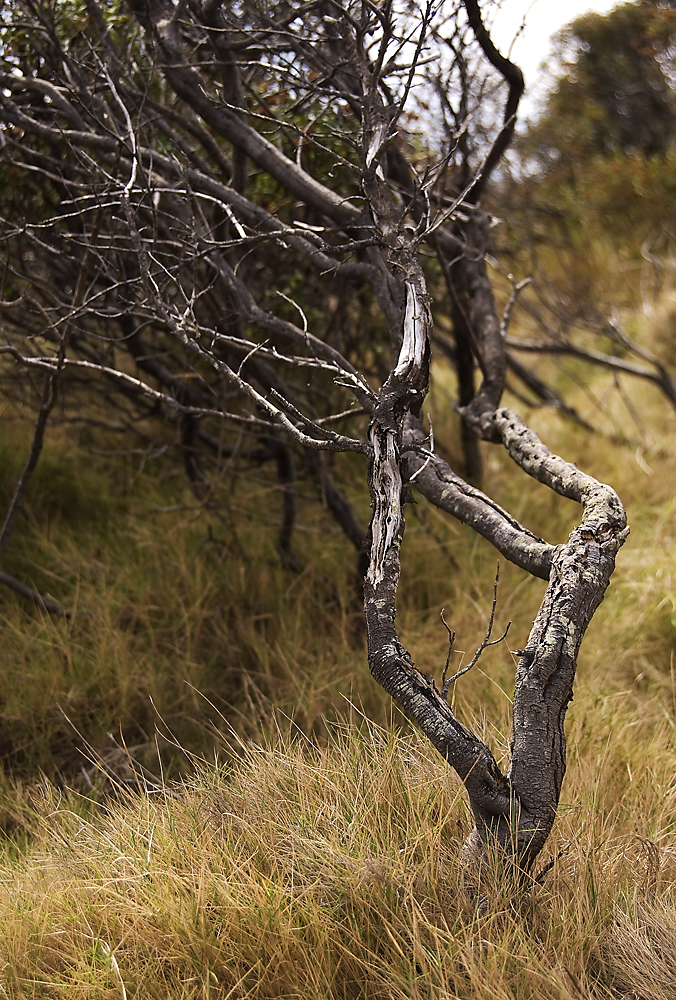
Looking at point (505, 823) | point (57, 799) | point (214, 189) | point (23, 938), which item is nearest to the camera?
point (505, 823)

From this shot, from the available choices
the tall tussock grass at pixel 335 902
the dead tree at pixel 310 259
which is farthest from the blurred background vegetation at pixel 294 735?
the dead tree at pixel 310 259

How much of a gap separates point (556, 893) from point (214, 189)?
2133 millimetres

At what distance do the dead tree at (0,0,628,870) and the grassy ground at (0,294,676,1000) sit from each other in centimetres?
20

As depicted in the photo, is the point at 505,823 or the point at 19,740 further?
the point at 19,740

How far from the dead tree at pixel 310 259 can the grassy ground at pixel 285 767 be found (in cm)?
20

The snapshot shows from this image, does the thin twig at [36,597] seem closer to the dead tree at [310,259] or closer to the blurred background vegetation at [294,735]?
the blurred background vegetation at [294,735]

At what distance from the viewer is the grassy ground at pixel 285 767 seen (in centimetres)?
146

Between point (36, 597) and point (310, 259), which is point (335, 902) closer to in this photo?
point (36, 597)

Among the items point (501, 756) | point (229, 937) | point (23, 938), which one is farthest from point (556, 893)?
point (23, 938)

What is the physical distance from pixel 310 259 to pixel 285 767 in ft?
6.07

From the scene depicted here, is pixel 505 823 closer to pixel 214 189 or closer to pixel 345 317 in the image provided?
pixel 214 189

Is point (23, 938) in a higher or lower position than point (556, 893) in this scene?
lower

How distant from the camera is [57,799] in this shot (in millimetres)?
2268

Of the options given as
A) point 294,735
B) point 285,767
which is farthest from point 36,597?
point 285,767
